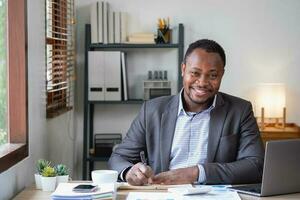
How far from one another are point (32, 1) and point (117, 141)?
180 cm

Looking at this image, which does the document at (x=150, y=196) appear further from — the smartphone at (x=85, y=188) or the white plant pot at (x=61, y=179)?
the white plant pot at (x=61, y=179)

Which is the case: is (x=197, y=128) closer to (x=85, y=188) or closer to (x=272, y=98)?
(x=85, y=188)

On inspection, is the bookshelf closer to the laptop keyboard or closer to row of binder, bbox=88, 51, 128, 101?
row of binder, bbox=88, 51, 128, 101

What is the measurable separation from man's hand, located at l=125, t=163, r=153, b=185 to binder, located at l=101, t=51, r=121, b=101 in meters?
1.85

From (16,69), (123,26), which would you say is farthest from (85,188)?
(123,26)

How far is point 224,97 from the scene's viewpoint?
96.7 inches

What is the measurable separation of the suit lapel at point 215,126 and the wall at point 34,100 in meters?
0.87

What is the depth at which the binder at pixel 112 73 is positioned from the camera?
3.82 m

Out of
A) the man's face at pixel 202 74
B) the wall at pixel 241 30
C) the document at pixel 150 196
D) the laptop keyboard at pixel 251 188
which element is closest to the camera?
the document at pixel 150 196

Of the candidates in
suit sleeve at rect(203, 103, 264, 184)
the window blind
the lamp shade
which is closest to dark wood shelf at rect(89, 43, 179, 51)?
the window blind

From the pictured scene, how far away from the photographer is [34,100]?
2449 millimetres

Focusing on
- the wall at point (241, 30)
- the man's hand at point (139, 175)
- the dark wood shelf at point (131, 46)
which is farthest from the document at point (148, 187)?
the wall at point (241, 30)

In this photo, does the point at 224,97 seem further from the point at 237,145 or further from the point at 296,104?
the point at 296,104

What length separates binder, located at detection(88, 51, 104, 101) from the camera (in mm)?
3822
